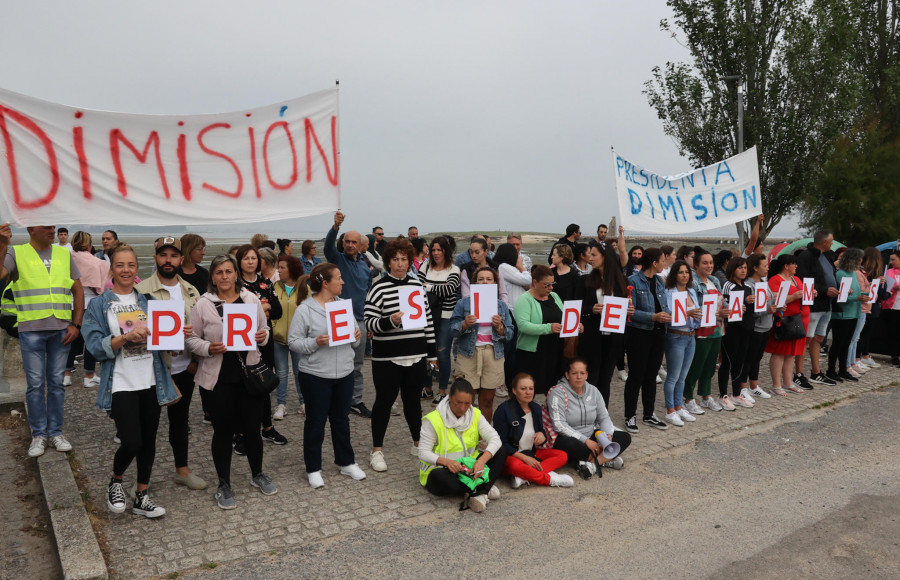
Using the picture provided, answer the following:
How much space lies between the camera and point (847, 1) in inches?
746

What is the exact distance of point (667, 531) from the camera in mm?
4973

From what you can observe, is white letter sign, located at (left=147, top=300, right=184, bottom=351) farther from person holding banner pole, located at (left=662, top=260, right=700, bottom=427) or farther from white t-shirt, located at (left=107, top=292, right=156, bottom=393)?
person holding banner pole, located at (left=662, top=260, right=700, bottom=427)

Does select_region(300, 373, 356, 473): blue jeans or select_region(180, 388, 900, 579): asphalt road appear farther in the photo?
select_region(300, 373, 356, 473): blue jeans

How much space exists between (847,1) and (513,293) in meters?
17.1

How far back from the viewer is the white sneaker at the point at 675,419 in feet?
25.4

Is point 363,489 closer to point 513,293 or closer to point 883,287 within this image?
point 513,293

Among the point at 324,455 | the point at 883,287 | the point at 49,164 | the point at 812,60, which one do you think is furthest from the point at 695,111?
the point at 49,164

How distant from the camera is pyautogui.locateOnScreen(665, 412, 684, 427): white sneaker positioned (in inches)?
304

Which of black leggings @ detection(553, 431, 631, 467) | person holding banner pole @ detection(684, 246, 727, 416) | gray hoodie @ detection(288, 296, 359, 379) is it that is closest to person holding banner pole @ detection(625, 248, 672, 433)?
person holding banner pole @ detection(684, 246, 727, 416)

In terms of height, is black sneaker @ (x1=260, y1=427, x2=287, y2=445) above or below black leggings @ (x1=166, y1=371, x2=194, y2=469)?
below

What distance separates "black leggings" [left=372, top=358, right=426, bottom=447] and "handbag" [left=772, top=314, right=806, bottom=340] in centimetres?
560

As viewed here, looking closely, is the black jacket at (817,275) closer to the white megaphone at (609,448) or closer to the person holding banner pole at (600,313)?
the person holding banner pole at (600,313)

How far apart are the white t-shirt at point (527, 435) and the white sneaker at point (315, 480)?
1.81 meters

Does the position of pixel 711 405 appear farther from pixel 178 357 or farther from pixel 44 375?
pixel 44 375
